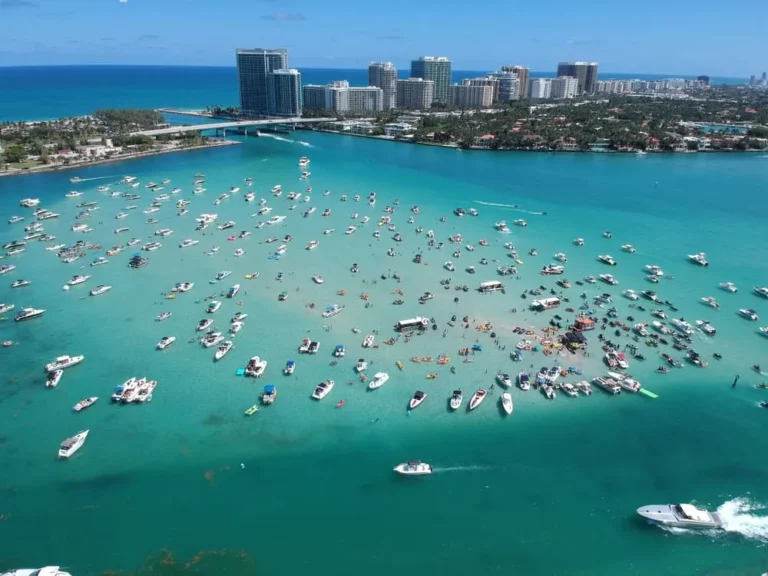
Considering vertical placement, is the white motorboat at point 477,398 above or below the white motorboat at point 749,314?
below

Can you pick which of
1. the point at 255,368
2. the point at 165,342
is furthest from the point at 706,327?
the point at 165,342

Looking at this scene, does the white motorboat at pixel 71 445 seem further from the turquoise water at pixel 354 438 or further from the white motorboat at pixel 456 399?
the white motorboat at pixel 456 399

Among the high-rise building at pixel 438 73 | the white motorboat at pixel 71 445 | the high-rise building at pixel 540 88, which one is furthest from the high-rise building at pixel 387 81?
the white motorboat at pixel 71 445

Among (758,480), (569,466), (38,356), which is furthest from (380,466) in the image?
(38,356)

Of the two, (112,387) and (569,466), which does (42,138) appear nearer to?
(112,387)

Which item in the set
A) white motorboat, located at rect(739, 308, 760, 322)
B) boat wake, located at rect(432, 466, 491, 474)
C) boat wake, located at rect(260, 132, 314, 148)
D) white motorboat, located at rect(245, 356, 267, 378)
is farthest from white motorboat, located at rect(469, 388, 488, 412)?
boat wake, located at rect(260, 132, 314, 148)
